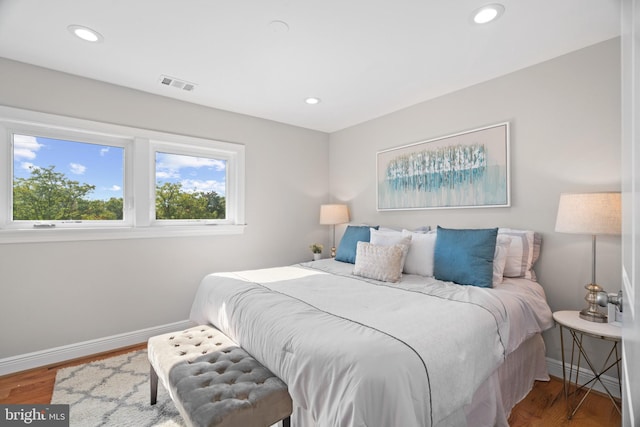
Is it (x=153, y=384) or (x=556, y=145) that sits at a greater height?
(x=556, y=145)

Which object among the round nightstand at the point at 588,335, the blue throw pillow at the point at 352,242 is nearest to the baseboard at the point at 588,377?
the round nightstand at the point at 588,335

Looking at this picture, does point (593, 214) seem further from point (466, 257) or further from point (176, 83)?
point (176, 83)

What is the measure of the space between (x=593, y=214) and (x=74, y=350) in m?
4.12

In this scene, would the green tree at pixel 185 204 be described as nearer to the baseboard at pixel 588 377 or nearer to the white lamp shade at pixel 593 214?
the white lamp shade at pixel 593 214

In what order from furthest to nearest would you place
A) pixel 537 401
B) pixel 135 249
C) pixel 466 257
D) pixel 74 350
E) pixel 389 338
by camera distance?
1. pixel 135 249
2. pixel 74 350
3. pixel 466 257
4. pixel 537 401
5. pixel 389 338

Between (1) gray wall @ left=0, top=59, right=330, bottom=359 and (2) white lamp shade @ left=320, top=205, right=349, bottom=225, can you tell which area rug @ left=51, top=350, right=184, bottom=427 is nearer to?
(1) gray wall @ left=0, top=59, right=330, bottom=359

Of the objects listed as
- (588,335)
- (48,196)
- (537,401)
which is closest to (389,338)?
(588,335)

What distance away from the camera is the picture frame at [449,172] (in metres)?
2.66

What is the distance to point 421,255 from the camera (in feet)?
8.53

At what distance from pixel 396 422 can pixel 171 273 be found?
2.76 m

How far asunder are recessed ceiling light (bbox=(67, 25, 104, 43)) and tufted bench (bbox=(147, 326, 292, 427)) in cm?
210

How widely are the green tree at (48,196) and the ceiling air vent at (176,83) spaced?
1.21 metres

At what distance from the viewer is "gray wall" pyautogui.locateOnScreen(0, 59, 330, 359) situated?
7.95ft

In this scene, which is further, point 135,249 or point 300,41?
point 135,249
